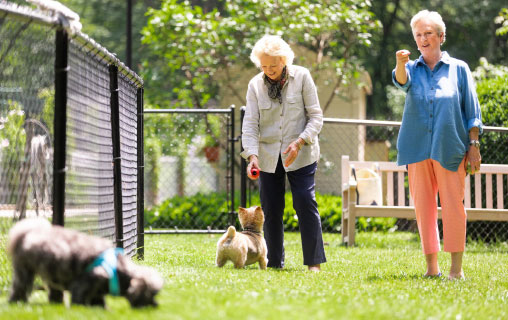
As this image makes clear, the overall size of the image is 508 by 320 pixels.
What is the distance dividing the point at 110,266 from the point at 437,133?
3.04 metres

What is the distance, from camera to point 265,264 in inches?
223

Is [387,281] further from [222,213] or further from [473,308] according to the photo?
[222,213]

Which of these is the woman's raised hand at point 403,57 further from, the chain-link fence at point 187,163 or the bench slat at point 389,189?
the bench slat at point 389,189

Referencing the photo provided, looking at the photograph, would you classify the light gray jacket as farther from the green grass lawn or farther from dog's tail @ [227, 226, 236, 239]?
the green grass lawn

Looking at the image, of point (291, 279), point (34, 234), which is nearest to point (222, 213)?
point (291, 279)

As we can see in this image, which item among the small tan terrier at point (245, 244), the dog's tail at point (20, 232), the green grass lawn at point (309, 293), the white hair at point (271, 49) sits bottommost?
the green grass lawn at point (309, 293)

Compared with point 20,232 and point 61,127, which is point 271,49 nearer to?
point 61,127

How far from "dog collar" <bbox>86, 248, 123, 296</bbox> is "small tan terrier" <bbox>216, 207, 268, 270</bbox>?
6.82 ft

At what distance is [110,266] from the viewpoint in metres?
3.25

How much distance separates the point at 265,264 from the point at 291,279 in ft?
2.82

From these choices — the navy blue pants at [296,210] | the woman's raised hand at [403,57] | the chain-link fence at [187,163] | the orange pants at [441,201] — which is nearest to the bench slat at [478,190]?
the chain-link fence at [187,163]

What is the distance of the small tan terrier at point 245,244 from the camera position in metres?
5.43

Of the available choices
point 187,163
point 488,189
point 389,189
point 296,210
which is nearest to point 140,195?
point 296,210

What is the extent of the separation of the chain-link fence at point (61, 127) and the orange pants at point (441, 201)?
2319 millimetres
